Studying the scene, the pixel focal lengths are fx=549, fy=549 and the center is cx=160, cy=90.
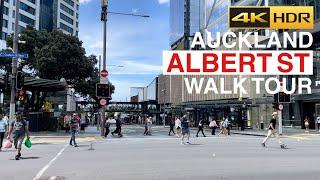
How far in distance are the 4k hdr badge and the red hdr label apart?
9.38ft

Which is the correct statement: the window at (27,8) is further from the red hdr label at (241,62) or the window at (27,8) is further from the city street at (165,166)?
the city street at (165,166)

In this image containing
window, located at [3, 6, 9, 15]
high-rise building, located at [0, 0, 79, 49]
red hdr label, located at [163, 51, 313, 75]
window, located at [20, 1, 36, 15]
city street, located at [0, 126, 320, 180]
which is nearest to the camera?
city street, located at [0, 126, 320, 180]

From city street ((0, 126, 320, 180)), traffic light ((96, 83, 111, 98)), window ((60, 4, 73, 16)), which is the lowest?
city street ((0, 126, 320, 180))

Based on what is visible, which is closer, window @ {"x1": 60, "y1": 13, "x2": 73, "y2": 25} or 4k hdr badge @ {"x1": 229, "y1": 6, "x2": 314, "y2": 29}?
4k hdr badge @ {"x1": 229, "y1": 6, "x2": 314, "y2": 29}

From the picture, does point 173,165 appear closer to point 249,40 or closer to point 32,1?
point 249,40

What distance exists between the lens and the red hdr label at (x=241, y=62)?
151 ft

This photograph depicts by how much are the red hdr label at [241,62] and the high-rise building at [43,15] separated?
4933 cm

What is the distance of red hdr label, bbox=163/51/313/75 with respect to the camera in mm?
45969

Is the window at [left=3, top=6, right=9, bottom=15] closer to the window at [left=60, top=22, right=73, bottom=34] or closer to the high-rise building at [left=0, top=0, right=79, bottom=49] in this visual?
the high-rise building at [left=0, top=0, right=79, bottom=49]

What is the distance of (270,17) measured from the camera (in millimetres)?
46688

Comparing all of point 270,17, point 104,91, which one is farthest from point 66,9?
point 104,91

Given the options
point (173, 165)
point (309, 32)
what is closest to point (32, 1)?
point (309, 32)

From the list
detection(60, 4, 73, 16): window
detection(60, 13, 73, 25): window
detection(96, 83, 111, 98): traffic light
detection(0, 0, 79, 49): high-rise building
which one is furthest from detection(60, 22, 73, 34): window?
detection(96, 83, 111, 98): traffic light

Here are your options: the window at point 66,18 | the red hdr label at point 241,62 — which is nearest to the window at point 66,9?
the window at point 66,18
